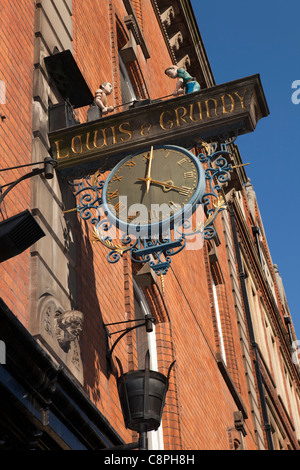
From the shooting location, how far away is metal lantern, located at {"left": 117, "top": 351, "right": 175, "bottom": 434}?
24.6ft

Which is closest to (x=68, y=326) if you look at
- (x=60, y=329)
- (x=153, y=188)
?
(x=60, y=329)

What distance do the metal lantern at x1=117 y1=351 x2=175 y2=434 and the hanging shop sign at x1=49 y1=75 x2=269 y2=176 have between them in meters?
2.68

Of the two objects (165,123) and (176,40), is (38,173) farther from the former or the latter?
(176,40)

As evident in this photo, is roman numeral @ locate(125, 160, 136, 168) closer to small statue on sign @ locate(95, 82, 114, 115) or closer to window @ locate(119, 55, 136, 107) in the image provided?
small statue on sign @ locate(95, 82, 114, 115)

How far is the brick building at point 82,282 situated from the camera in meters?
7.10

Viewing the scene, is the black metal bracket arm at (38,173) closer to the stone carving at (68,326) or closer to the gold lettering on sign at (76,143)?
the stone carving at (68,326)

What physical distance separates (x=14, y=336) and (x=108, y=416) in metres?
3.18

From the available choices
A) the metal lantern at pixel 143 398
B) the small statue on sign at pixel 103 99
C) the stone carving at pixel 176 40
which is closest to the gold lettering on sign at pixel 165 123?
the small statue on sign at pixel 103 99

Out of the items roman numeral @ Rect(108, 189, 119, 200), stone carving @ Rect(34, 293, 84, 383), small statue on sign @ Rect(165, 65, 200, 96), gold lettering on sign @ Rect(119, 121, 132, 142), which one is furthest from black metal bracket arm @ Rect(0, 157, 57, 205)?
small statue on sign @ Rect(165, 65, 200, 96)

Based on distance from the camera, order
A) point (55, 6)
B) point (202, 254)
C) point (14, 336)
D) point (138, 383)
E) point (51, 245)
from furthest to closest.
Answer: point (202, 254) → point (55, 6) → point (51, 245) → point (138, 383) → point (14, 336)

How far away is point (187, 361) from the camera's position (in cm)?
1429

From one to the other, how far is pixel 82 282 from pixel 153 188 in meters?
1.31

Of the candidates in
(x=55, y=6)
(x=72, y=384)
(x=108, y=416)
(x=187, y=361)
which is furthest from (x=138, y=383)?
(x=187, y=361)
